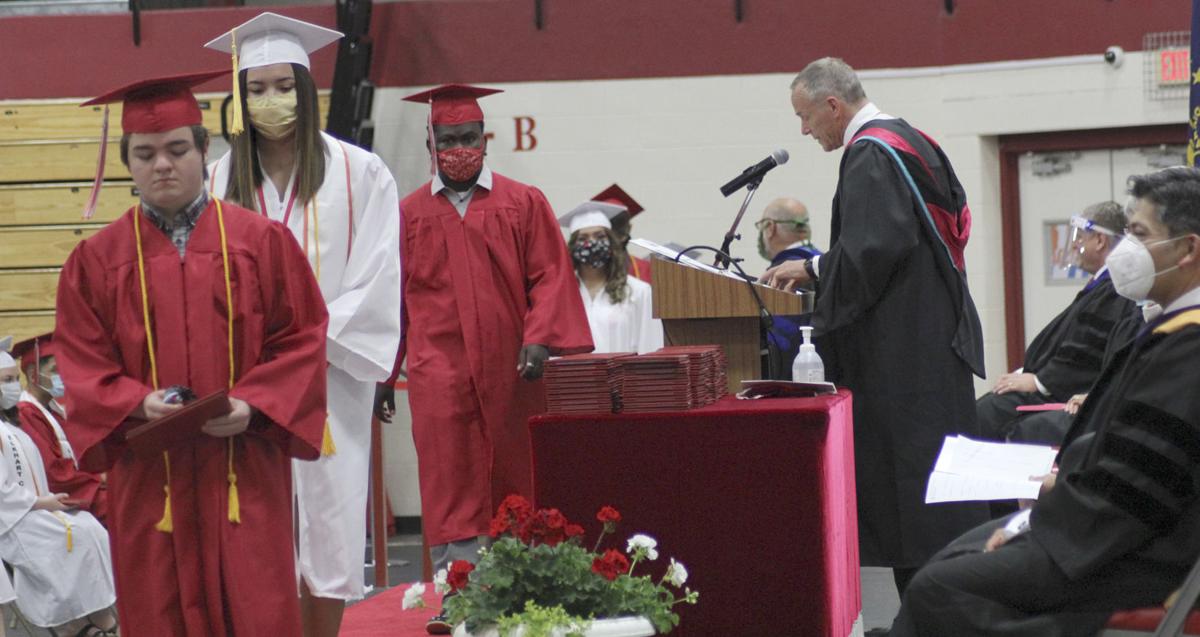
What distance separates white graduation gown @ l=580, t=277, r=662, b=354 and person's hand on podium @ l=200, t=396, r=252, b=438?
4963 millimetres

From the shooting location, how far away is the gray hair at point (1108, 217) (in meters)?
6.75

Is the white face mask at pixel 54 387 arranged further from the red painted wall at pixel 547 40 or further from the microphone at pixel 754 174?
the microphone at pixel 754 174

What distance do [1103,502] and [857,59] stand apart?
629cm

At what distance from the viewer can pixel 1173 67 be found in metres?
9.03

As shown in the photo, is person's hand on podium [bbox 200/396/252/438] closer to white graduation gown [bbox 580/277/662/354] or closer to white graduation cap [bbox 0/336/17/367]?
white graduation cap [bbox 0/336/17/367]

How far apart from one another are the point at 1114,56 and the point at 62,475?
5.86 meters

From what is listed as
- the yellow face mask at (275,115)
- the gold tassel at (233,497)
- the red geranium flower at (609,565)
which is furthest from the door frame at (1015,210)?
the gold tassel at (233,497)

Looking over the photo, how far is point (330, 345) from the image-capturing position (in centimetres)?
448

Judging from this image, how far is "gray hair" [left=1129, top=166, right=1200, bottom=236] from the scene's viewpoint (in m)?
3.61

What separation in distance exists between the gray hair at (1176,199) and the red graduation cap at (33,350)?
5882 mm

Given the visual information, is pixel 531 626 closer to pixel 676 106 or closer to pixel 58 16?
pixel 676 106

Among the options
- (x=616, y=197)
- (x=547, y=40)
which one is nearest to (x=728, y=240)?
(x=616, y=197)

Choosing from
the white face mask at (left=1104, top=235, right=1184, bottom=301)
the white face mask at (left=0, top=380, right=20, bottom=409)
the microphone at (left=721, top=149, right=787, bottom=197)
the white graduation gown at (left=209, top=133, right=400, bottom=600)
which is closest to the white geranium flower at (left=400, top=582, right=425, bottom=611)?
the white graduation gown at (left=209, top=133, right=400, bottom=600)

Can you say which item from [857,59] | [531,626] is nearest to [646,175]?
[857,59]
